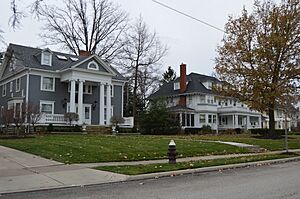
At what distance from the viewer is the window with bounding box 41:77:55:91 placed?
37.9 metres

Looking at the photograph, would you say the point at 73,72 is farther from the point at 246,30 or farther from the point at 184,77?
Result: the point at 184,77

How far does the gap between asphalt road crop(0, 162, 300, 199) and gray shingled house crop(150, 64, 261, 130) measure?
3952cm

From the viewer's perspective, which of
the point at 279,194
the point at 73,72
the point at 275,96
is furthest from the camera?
the point at 73,72

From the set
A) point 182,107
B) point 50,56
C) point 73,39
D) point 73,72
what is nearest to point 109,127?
point 73,72

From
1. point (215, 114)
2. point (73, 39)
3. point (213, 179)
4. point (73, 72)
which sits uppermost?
point (73, 39)

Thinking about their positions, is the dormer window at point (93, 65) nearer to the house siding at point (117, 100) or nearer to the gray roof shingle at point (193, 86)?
the house siding at point (117, 100)

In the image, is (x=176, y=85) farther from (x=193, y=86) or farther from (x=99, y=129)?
(x=99, y=129)

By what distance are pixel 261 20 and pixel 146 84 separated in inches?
1181

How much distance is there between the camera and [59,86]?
3934 cm

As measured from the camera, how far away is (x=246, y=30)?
109 ft

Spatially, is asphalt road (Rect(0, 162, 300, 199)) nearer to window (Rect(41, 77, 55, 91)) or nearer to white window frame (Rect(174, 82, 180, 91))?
window (Rect(41, 77, 55, 91))

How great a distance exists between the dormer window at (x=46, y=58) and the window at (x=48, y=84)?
176 centimetres

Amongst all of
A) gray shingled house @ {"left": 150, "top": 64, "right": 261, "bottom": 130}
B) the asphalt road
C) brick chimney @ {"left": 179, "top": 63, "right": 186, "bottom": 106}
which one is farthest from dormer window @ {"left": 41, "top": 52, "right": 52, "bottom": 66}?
the asphalt road

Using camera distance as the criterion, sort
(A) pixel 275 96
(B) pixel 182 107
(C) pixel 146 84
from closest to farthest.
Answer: (A) pixel 275 96, (B) pixel 182 107, (C) pixel 146 84
